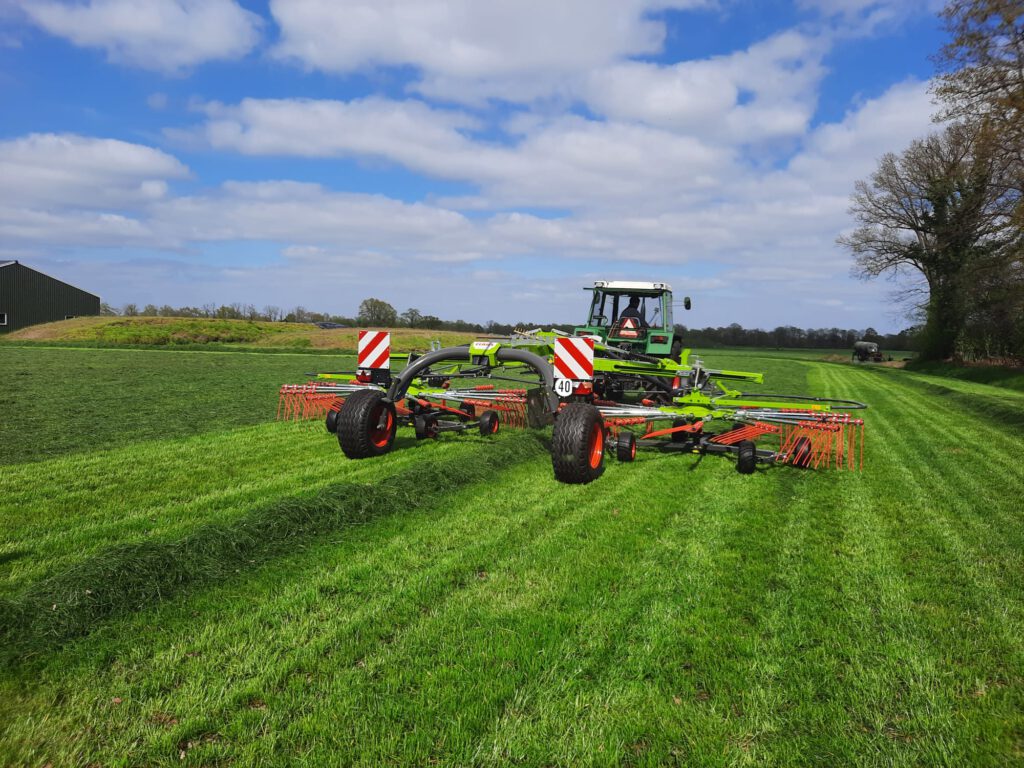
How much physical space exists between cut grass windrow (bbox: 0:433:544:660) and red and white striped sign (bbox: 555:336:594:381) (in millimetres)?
Result: 1854

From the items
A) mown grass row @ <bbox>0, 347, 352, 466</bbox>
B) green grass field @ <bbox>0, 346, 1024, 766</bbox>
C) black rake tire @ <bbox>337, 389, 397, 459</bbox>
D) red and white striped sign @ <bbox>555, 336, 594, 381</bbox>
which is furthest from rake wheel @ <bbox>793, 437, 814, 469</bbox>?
mown grass row @ <bbox>0, 347, 352, 466</bbox>

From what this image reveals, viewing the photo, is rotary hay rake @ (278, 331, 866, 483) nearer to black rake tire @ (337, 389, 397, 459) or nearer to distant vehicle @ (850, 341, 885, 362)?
black rake tire @ (337, 389, 397, 459)

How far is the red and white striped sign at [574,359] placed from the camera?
7.19 m

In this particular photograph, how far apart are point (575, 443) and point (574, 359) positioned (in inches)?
44.0

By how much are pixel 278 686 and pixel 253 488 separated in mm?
3781

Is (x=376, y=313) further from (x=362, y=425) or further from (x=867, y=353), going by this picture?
(x=362, y=425)

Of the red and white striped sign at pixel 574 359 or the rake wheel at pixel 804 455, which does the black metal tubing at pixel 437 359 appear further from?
the rake wheel at pixel 804 455

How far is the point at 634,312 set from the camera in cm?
1398

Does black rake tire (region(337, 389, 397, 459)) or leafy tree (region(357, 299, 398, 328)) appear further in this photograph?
leafy tree (region(357, 299, 398, 328))

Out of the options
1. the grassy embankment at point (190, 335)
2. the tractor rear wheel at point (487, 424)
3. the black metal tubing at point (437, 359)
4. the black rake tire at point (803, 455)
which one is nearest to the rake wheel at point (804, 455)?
the black rake tire at point (803, 455)

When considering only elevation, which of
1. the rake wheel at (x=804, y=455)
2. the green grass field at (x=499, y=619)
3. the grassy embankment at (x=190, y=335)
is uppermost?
the rake wheel at (x=804, y=455)

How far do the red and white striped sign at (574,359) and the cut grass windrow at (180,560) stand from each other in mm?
1854

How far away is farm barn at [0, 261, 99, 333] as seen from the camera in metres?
50.8

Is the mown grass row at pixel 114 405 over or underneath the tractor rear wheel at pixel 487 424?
underneath
